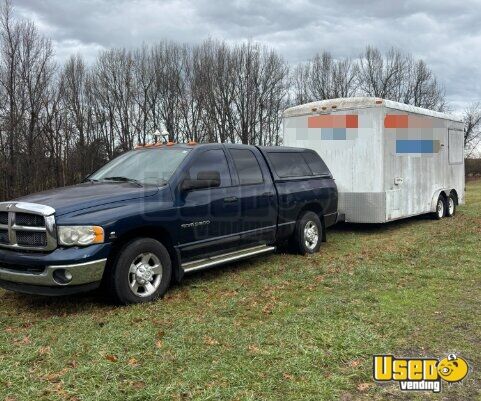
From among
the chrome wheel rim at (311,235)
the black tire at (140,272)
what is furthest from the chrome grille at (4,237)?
the chrome wheel rim at (311,235)

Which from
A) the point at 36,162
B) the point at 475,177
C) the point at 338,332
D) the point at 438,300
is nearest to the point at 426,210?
the point at 438,300

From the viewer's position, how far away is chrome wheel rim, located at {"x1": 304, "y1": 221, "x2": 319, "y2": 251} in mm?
8500

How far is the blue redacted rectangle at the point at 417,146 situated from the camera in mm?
11023

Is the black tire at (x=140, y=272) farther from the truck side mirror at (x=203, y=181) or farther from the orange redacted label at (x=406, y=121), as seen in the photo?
the orange redacted label at (x=406, y=121)

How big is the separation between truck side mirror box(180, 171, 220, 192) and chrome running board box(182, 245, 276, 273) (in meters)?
0.98

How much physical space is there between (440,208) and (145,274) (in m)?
10.3

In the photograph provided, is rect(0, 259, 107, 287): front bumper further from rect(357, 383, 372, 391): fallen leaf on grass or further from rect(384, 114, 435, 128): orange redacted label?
rect(384, 114, 435, 128): orange redacted label

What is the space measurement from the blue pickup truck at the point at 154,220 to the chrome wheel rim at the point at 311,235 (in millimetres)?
31

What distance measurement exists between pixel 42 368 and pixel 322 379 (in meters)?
2.20

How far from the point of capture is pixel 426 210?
12516mm

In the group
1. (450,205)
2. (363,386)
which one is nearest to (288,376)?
(363,386)

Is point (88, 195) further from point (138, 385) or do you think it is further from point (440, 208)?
point (440, 208)

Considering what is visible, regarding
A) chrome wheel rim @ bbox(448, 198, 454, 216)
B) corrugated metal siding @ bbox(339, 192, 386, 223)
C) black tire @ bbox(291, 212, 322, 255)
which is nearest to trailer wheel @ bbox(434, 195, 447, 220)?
chrome wheel rim @ bbox(448, 198, 454, 216)

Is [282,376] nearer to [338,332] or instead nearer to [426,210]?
[338,332]
